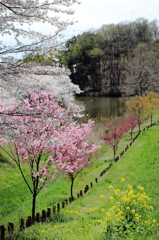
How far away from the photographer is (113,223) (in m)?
4.98

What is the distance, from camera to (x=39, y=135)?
688 cm

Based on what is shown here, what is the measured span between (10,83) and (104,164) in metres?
13.5

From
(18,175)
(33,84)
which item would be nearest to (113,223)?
(33,84)

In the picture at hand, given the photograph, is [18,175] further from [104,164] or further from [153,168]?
[153,168]

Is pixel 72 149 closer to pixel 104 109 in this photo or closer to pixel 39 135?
pixel 39 135

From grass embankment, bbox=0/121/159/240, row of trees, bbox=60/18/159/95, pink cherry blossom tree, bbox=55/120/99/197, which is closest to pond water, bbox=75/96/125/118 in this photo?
grass embankment, bbox=0/121/159/240

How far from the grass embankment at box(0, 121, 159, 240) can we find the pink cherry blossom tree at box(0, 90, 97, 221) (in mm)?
1240

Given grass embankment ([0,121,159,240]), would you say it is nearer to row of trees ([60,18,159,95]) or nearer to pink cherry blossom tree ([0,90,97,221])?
pink cherry blossom tree ([0,90,97,221])

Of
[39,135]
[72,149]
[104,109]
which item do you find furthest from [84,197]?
[104,109]

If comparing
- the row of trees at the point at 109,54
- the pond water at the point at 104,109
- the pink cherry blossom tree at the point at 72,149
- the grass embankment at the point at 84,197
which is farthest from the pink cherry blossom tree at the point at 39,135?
the row of trees at the point at 109,54

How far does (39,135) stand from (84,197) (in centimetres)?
467

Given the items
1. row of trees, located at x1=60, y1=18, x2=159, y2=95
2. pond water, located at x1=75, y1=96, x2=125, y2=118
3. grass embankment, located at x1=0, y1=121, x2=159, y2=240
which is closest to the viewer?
grass embankment, located at x1=0, y1=121, x2=159, y2=240

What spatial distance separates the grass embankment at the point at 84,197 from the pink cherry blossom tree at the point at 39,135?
1240mm

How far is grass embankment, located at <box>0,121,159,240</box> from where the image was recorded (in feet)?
18.1
